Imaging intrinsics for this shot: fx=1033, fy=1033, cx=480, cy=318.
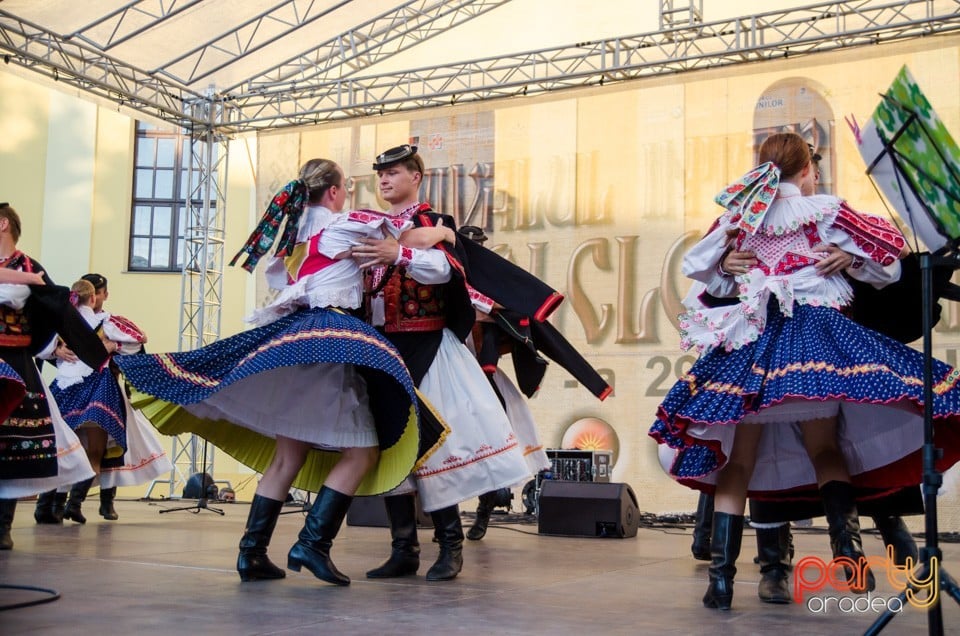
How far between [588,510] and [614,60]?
368 centimetres

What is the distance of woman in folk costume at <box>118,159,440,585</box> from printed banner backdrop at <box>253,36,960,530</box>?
4777mm

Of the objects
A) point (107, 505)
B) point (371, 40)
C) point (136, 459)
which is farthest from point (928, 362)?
point (371, 40)

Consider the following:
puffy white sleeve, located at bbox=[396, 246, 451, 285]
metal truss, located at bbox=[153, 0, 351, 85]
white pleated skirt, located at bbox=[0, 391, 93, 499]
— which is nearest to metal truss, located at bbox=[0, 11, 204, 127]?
metal truss, located at bbox=[153, 0, 351, 85]

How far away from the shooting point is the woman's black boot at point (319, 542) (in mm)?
3090

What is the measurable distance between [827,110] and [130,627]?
6510 mm

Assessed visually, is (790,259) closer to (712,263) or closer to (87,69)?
(712,263)

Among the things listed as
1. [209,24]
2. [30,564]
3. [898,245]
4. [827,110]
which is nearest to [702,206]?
[827,110]

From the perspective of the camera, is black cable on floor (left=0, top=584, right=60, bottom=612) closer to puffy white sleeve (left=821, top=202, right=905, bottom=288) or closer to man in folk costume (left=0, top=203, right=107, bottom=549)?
man in folk costume (left=0, top=203, right=107, bottom=549)

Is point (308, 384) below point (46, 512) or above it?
above

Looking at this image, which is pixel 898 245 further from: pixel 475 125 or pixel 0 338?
pixel 475 125

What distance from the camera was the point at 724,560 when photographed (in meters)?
2.76

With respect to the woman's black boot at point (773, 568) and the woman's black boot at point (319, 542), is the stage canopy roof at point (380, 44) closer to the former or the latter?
the woman's black boot at point (773, 568)

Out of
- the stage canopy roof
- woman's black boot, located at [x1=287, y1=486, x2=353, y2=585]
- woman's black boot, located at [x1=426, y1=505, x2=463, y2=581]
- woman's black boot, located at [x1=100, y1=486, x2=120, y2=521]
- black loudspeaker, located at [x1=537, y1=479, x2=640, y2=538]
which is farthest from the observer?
the stage canopy roof

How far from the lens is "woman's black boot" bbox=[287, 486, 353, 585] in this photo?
309 centimetres
